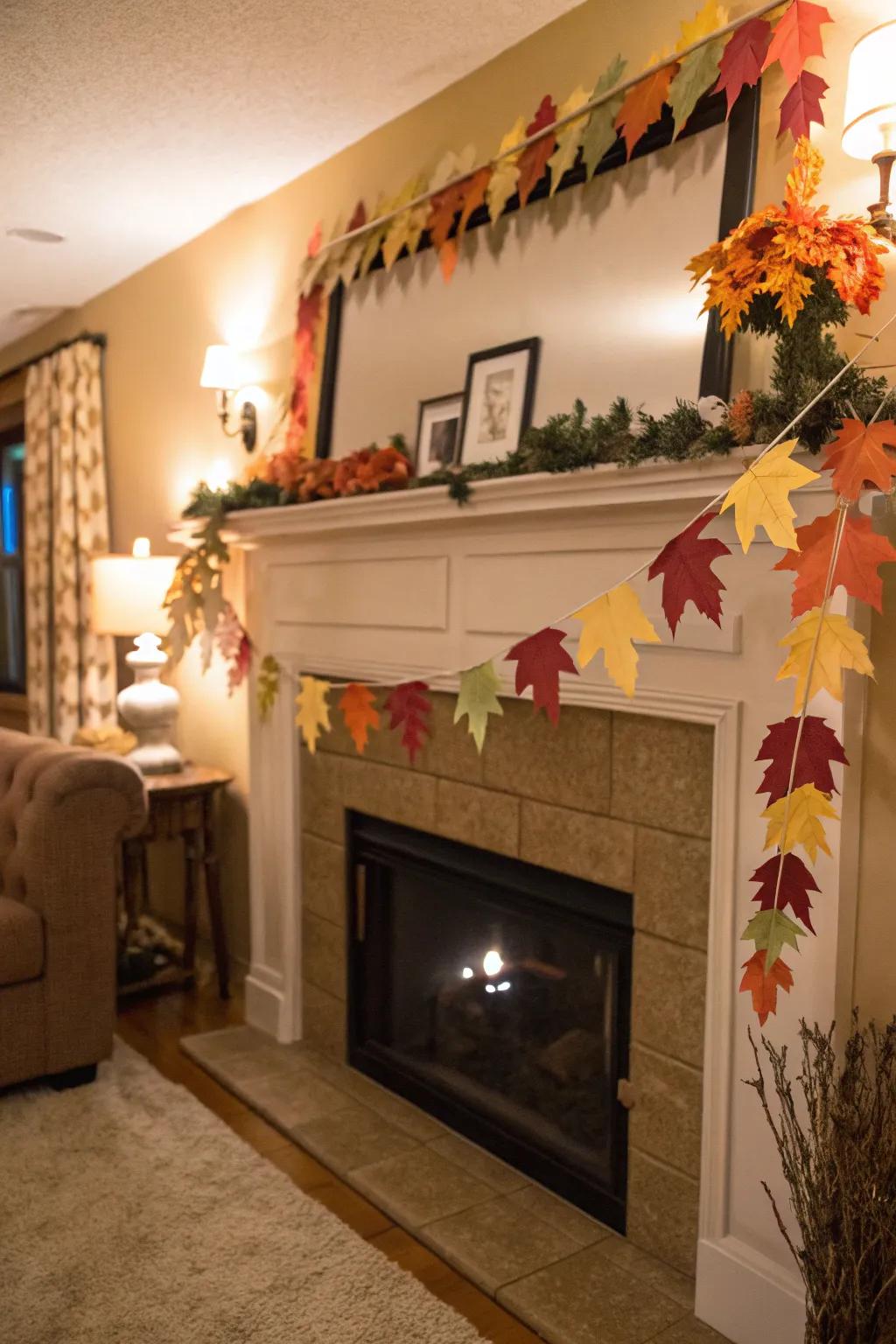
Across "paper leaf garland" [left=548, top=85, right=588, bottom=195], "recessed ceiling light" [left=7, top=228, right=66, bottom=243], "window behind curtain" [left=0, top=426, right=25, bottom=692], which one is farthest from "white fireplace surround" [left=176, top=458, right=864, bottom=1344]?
"window behind curtain" [left=0, top=426, right=25, bottom=692]

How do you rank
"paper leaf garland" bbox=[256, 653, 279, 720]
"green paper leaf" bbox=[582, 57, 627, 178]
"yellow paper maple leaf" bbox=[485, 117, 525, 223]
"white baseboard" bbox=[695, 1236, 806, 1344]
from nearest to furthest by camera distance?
"white baseboard" bbox=[695, 1236, 806, 1344] → "green paper leaf" bbox=[582, 57, 627, 178] → "yellow paper maple leaf" bbox=[485, 117, 525, 223] → "paper leaf garland" bbox=[256, 653, 279, 720]

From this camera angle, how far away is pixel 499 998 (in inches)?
97.5

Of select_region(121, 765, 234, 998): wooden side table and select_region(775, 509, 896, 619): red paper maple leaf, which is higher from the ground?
select_region(775, 509, 896, 619): red paper maple leaf

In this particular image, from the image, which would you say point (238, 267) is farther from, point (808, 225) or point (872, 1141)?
point (872, 1141)

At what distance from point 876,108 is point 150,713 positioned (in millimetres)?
2664

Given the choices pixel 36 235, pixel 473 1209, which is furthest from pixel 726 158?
pixel 36 235

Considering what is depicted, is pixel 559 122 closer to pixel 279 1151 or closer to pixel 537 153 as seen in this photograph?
pixel 537 153

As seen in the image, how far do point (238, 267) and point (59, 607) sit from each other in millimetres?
1792

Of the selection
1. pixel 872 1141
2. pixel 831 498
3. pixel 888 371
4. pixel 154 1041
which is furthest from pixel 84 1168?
pixel 888 371

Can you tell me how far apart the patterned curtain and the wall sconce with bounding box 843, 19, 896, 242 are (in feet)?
11.1

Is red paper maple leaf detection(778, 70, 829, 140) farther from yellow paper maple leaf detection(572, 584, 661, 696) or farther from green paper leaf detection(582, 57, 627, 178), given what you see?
yellow paper maple leaf detection(572, 584, 661, 696)

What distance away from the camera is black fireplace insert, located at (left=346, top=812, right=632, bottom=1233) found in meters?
2.16

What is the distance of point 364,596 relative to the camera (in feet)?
8.69

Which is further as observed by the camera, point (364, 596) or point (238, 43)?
point (364, 596)
